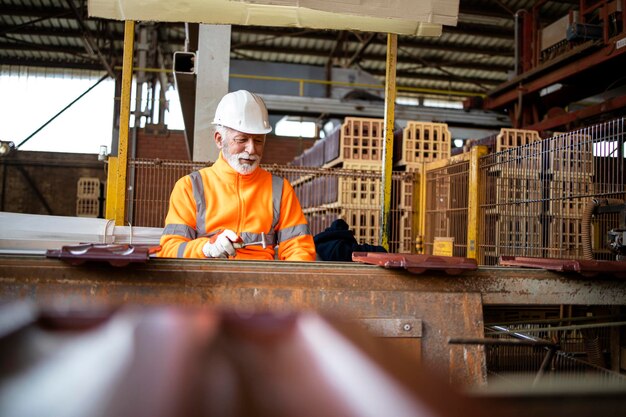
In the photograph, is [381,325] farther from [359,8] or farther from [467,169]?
[467,169]

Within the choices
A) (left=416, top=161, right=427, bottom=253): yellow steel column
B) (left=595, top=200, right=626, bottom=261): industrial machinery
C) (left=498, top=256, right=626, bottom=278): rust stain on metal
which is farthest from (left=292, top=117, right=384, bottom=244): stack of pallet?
(left=498, top=256, right=626, bottom=278): rust stain on metal

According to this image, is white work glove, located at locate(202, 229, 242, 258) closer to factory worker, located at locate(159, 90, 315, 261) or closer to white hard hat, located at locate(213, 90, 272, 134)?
factory worker, located at locate(159, 90, 315, 261)

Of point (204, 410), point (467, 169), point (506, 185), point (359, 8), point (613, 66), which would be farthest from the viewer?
point (613, 66)

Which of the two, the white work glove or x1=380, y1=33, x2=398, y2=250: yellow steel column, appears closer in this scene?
the white work glove

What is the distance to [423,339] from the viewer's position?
6.36ft

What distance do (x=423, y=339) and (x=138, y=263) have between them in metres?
1.08

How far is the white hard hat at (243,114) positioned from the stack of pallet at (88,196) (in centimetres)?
1312

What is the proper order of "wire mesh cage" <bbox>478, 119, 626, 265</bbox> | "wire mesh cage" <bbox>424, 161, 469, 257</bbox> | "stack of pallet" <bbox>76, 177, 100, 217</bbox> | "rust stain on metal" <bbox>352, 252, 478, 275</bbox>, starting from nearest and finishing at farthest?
"rust stain on metal" <bbox>352, 252, 478, 275</bbox> < "wire mesh cage" <bbox>478, 119, 626, 265</bbox> < "wire mesh cage" <bbox>424, 161, 469, 257</bbox> < "stack of pallet" <bbox>76, 177, 100, 217</bbox>

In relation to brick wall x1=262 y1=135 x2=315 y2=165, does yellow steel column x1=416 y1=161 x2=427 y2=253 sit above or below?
below

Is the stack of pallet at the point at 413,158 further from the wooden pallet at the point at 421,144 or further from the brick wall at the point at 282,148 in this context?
the brick wall at the point at 282,148

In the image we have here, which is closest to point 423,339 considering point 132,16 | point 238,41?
point 132,16

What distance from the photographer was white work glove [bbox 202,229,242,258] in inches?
96.9

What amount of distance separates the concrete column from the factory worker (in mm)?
1867

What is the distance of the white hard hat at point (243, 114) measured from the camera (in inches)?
127
